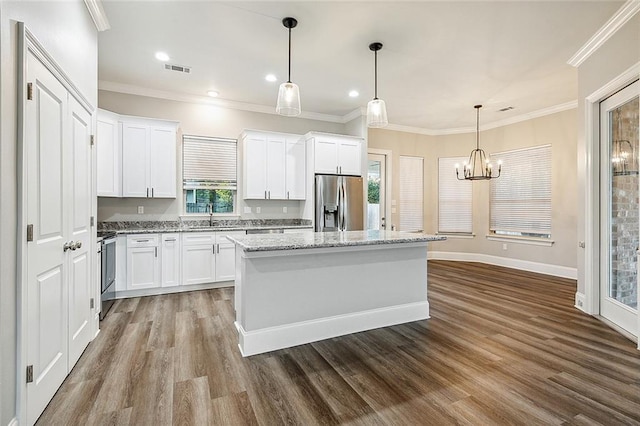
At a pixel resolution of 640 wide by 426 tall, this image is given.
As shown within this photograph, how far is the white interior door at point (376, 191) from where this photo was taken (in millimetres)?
6426

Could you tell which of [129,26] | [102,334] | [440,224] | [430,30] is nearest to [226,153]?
[129,26]

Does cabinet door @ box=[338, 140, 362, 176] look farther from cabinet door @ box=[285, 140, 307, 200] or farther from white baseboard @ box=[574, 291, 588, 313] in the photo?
white baseboard @ box=[574, 291, 588, 313]

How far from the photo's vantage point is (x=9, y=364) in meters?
1.50

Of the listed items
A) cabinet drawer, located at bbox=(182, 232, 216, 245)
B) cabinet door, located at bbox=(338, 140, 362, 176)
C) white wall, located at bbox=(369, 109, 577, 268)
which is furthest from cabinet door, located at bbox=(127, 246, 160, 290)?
white wall, located at bbox=(369, 109, 577, 268)

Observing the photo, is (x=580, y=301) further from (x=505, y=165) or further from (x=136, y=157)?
(x=136, y=157)

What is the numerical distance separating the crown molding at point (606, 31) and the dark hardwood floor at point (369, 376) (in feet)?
9.49

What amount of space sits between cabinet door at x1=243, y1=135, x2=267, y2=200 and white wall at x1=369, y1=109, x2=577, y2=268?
245cm

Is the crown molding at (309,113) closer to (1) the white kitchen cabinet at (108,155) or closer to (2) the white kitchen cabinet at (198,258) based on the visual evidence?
(1) the white kitchen cabinet at (108,155)

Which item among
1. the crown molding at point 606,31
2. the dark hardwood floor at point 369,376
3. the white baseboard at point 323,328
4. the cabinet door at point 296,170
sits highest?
the crown molding at point 606,31

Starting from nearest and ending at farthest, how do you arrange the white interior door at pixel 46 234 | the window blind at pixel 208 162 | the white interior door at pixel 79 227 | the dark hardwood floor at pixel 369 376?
the white interior door at pixel 46 234 → the dark hardwood floor at pixel 369 376 → the white interior door at pixel 79 227 → the window blind at pixel 208 162

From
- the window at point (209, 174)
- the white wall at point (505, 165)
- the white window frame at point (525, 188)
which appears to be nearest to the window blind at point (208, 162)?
the window at point (209, 174)

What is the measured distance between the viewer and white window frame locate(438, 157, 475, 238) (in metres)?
6.91

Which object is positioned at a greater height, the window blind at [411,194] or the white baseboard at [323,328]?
the window blind at [411,194]

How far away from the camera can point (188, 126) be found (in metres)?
4.98
